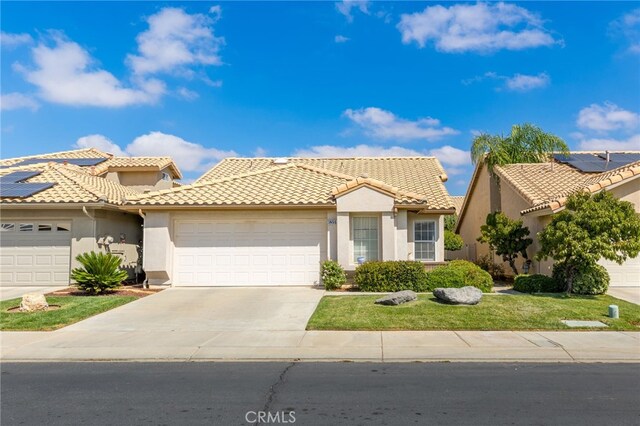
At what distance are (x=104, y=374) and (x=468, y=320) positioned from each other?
735 cm

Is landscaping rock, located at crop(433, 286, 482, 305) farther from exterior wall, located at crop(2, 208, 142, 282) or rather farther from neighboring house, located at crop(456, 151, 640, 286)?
exterior wall, located at crop(2, 208, 142, 282)

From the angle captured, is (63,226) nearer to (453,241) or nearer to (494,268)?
(494,268)

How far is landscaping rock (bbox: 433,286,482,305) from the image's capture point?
1177 cm

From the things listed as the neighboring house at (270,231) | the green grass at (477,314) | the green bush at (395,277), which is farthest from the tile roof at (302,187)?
the green grass at (477,314)

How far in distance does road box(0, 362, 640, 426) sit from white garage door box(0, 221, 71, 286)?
381 inches

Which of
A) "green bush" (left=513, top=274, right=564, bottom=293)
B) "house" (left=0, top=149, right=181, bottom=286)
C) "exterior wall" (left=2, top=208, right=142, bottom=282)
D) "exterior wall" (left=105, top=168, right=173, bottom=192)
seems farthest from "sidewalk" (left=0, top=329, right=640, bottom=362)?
"exterior wall" (left=105, top=168, right=173, bottom=192)

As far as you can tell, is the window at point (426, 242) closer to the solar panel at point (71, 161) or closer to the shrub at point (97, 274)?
the shrub at point (97, 274)

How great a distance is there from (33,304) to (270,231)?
7140 millimetres

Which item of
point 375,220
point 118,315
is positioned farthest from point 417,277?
point 118,315

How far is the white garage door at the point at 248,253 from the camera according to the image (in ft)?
52.6

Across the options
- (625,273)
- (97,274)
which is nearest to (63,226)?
(97,274)

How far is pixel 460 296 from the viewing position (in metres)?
11.9

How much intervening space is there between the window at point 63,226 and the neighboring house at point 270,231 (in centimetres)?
270

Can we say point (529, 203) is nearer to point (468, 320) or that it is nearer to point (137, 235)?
point (468, 320)
